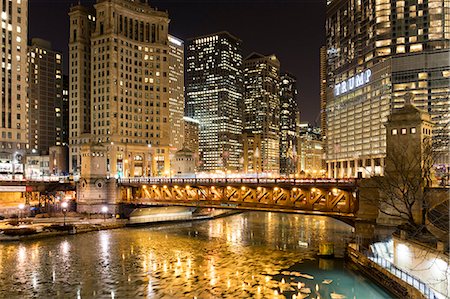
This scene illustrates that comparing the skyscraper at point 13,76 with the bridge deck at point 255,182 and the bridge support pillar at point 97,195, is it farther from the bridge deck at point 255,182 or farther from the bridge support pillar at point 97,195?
the bridge deck at point 255,182

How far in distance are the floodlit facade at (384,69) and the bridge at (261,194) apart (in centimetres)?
8319

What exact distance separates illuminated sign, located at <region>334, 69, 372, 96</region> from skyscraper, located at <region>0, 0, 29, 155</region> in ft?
413

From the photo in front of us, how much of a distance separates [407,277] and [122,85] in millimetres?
133751

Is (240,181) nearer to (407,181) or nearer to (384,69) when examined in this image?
(407,181)

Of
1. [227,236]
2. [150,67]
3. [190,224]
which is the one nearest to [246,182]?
[227,236]

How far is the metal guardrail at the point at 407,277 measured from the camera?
3129 cm

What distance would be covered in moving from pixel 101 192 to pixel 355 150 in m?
115

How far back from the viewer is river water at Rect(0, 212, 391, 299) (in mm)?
40531

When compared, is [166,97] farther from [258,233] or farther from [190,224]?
[258,233]

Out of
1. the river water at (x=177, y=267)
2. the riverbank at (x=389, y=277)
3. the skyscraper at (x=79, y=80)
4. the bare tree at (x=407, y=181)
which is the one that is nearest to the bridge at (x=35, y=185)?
the river water at (x=177, y=267)

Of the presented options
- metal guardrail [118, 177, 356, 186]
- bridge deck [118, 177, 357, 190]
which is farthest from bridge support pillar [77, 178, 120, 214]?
bridge deck [118, 177, 357, 190]

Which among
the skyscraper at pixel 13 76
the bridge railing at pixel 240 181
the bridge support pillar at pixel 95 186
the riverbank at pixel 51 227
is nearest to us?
the bridge railing at pixel 240 181

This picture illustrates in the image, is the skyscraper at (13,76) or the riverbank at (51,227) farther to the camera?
the skyscraper at (13,76)

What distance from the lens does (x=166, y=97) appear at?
165750mm
